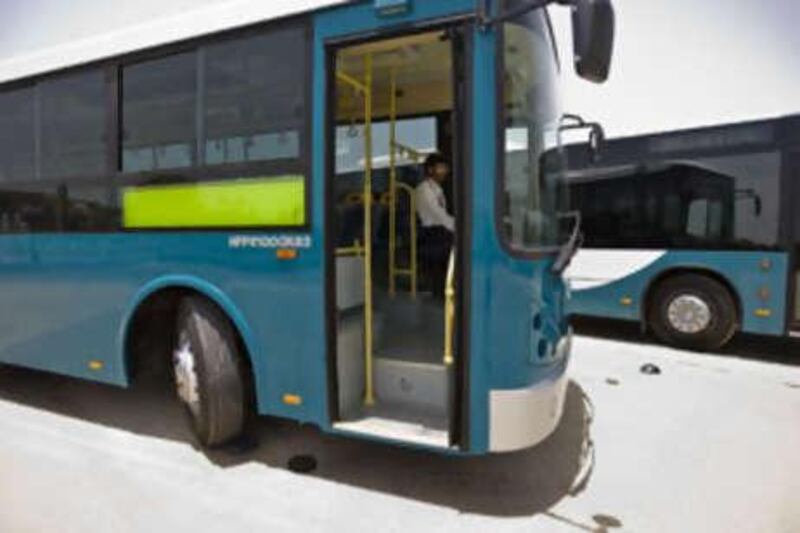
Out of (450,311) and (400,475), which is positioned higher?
(450,311)

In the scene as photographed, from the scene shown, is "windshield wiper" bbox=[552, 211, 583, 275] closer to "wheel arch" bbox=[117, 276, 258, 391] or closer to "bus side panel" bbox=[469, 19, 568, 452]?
"bus side panel" bbox=[469, 19, 568, 452]

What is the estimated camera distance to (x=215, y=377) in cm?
354

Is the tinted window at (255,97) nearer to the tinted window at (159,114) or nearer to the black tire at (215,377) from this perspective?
the tinted window at (159,114)

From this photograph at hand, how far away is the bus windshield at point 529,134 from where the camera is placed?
295 centimetres

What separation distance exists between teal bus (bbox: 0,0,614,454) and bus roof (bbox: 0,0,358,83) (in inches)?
0.7

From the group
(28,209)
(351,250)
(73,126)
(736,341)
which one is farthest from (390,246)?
(736,341)

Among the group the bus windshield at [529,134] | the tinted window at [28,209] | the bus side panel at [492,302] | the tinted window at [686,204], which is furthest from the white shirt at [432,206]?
the tinted window at [686,204]

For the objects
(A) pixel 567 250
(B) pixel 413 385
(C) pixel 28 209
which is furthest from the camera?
(C) pixel 28 209

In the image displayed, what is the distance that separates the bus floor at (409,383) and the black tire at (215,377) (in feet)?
2.66

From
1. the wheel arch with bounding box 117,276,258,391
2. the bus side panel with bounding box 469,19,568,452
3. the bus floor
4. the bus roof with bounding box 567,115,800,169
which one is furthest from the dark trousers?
the bus roof with bounding box 567,115,800,169

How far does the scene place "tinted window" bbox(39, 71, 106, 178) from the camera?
404cm

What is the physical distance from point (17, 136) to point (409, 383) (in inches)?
155

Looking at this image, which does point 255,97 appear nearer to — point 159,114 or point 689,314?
point 159,114

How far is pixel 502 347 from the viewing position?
292cm
